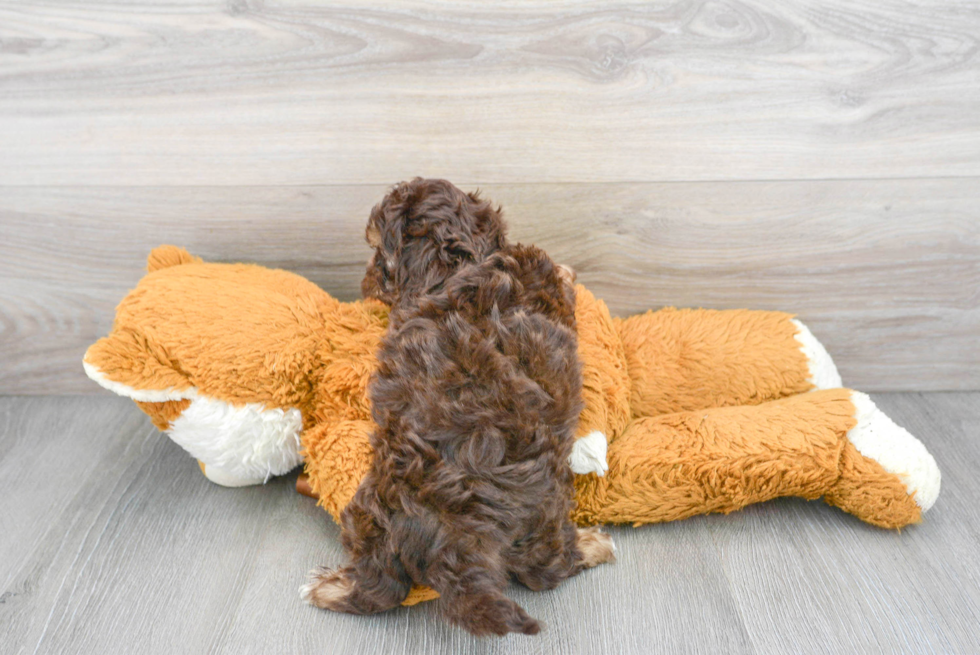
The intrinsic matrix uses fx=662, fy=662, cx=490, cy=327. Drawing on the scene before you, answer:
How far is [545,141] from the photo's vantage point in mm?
1120

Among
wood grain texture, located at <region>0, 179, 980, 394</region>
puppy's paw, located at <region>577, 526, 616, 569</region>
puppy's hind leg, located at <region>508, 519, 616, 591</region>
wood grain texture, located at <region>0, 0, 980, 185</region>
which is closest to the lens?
puppy's hind leg, located at <region>508, 519, 616, 591</region>

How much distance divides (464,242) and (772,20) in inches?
25.0

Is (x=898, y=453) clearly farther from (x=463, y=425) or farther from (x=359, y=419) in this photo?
(x=359, y=419)

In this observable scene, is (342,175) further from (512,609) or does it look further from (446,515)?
(512,609)

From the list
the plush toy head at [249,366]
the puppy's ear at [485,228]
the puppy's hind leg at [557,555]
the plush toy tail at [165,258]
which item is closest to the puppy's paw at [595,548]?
the puppy's hind leg at [557,555]

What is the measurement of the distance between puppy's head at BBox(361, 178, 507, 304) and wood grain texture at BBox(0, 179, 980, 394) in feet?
0.86

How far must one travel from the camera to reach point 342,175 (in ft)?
3.77

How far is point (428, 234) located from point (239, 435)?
43cm

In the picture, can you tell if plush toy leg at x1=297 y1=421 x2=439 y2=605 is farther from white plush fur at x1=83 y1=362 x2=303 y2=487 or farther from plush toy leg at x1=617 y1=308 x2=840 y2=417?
plush toy leg at x1=617 y1=308 x2=840 y2=417

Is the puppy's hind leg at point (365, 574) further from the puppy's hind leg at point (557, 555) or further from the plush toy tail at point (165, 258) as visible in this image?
the plush toy tail at point (165, 258)

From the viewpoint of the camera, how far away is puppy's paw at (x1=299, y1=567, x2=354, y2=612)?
873mm

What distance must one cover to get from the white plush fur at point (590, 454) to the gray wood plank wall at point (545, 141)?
15.2 inches

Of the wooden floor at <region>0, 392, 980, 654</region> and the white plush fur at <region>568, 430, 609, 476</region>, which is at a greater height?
the white plush fur at <region>568, 430, 609, 476</region>

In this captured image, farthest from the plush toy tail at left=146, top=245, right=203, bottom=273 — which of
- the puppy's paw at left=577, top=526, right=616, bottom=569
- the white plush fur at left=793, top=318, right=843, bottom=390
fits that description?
the white plush fur at left=793, top=318, right=843, bottom=390
